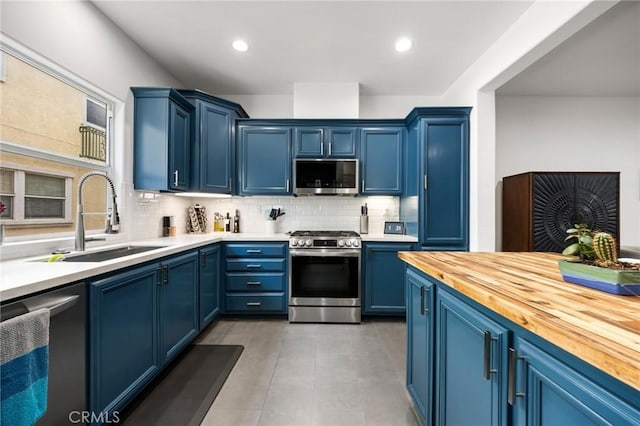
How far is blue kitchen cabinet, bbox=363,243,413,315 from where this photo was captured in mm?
3070

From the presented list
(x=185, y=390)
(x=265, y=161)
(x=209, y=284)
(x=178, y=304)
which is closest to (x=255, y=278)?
(x=209, y=284)

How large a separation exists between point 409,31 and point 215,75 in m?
2.20

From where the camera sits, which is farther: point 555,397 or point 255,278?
point 255,278

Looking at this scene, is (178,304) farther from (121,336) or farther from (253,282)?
(253,282)

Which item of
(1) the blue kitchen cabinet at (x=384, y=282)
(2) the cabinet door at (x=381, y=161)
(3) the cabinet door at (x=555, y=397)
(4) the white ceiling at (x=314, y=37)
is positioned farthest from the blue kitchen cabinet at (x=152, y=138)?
(3) the cabinet door at (x=555, y=397)

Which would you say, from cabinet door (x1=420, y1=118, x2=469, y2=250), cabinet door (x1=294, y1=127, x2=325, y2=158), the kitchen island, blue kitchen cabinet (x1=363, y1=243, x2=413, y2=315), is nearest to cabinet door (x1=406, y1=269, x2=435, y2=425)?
the kitchen island

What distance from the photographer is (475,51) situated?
2766 mm

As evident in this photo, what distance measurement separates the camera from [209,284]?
2805mm

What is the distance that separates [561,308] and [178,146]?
3081 mm

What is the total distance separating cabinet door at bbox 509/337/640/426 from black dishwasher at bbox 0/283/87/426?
1.66 meters

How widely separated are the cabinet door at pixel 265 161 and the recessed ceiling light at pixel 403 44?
4.85 feet

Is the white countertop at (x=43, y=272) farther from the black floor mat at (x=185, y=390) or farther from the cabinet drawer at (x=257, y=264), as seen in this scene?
the cabinet drawer at (x=257, y=264)

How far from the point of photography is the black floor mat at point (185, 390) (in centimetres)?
165

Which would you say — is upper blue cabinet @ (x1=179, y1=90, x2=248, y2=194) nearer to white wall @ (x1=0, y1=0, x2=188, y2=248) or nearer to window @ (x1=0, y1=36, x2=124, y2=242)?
white wall @ (x1=0, y1=0, x2=188, y2=248)
